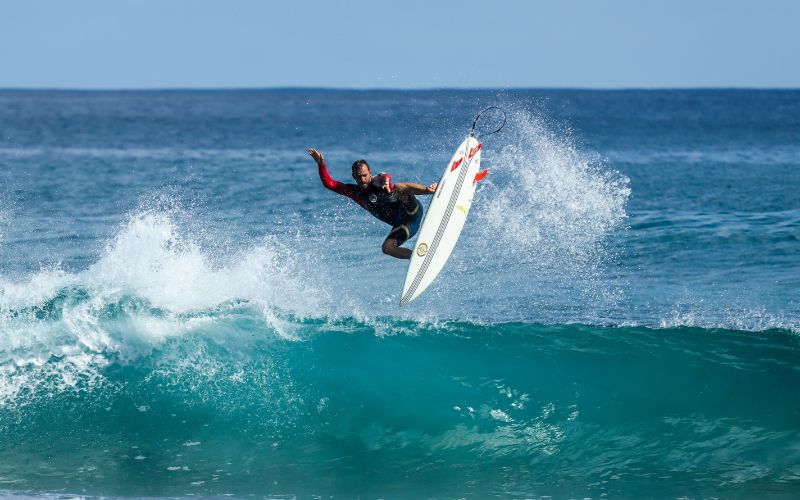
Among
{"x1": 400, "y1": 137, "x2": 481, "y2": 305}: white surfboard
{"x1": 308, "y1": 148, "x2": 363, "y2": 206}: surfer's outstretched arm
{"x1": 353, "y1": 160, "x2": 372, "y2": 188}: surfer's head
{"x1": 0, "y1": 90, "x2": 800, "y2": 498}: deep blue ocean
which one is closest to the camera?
{"x1": 0, "y1": 90, "x2": 800, "y2": 498}: deep blue ocean

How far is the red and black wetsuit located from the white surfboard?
0.81ft

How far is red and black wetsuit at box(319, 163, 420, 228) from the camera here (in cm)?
996

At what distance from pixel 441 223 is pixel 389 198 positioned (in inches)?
27.6

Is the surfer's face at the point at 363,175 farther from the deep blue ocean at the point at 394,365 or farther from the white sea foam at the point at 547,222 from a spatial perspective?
the white sea foam at the point at 547,222

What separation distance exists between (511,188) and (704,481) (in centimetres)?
1445

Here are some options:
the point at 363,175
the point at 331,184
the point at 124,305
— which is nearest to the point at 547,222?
the point at 363,175

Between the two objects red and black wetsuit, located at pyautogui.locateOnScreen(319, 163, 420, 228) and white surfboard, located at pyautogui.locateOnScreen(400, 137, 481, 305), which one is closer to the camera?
red and black wetsuit, located at pyautogui.locateOnScreen(319, 163, 420, 228)

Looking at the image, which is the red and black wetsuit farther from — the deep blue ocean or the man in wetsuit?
the deep blue ocean

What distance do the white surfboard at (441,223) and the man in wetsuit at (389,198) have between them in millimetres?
152

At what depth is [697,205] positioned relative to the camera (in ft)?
74.5

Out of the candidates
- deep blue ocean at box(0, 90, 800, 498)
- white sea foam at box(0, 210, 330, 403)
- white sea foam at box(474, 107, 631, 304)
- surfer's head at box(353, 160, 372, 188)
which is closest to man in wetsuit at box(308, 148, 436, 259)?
surfer's head at box(353, 160, 372, 188)

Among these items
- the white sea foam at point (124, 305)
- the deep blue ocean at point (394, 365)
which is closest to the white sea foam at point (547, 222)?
the deep blue ocean at point (394, 365)

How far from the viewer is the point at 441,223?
10.3 metres

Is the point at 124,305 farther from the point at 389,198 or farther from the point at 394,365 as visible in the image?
the point at 389,198
